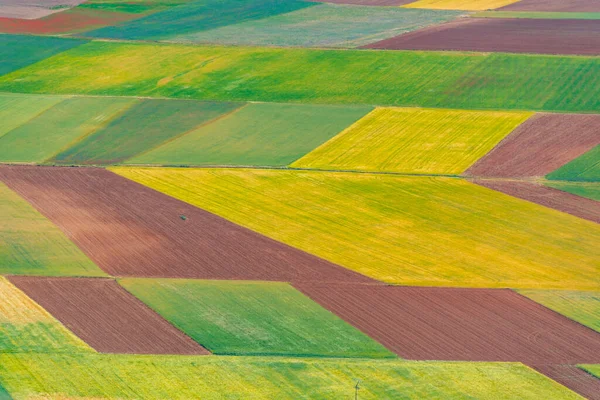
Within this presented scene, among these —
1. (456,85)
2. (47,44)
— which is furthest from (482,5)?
(47,44)

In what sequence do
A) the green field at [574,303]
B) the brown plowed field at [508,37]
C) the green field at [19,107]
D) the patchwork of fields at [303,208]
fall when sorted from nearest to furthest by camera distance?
the patchwork of fields at [303,208] < the green field at [574,303] < the green field at [19,107] < the brown plowed field at [508,37]

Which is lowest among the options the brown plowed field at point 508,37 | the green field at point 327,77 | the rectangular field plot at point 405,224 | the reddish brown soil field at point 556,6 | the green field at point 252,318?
the green field at point 252,318

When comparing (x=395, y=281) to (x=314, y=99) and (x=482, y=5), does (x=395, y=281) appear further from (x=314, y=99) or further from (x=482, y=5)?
(x=482, y=5)

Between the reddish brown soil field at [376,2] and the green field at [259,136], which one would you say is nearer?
the green field at [259,136]

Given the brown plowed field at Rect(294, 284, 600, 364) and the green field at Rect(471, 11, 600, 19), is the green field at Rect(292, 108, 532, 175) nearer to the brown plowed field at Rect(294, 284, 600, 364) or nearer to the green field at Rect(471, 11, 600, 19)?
the brown plowed field at Rect(294, 284, 600, 364)

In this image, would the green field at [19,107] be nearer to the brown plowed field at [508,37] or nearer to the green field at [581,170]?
the brown plowed field at [508,37]

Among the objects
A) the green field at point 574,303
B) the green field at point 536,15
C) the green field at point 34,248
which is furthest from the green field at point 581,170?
the green field at point 536,15

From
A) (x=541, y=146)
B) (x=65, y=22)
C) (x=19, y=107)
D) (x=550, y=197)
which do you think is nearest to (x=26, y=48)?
(x=65, y=22)
